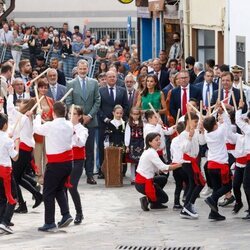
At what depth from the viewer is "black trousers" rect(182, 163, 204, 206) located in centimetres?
1836

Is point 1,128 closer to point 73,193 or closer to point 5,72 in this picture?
point 73,193

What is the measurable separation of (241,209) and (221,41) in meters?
11.7

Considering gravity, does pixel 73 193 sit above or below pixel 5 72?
below

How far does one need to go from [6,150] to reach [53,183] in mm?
757

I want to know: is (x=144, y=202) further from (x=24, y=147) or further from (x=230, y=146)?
(x=24, y=147)

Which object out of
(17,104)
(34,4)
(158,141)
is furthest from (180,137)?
(34,4)

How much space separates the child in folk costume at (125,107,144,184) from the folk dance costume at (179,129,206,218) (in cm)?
338

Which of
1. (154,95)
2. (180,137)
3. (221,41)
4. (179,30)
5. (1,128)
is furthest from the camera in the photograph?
(179,30)

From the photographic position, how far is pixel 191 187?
18.6 meters

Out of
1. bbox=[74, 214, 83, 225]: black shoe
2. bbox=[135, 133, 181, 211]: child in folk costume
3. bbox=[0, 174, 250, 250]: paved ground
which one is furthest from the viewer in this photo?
bbox=[135, 133, 181, 211]: child in folk costume

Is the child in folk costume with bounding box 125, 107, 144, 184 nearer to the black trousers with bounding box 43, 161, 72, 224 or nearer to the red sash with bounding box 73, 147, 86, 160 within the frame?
the red sash with bounding box 73, 147, 86, 160

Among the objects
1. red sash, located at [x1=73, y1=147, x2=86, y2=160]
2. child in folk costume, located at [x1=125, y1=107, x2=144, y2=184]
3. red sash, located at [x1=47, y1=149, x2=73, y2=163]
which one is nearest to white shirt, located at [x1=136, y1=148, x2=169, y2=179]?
red sash, located at [x1=73, y1=147, x2=86, y2=160]

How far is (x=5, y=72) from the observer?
71.4 feet

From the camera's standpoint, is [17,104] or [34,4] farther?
[34,4]
